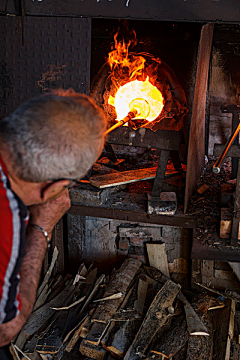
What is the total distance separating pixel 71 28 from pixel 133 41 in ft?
4.58

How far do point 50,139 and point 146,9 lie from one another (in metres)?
2.29

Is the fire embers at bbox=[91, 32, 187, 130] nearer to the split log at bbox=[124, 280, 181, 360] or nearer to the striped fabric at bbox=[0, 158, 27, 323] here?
the split log at bbox=[124, 280, 181, 360]

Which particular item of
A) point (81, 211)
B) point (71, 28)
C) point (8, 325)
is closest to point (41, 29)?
point (71, 28)

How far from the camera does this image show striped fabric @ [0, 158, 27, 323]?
4.16ft

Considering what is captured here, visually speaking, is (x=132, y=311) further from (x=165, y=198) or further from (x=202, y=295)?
(x=165, y=198)

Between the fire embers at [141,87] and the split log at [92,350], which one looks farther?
the fire embers at [141,87]

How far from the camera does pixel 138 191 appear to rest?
389 centimetres

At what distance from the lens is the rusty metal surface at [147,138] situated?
340 centimetres

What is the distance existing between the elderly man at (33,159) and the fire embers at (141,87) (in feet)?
10.0

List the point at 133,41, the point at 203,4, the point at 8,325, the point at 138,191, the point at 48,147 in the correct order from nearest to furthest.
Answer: the point at 48,147 → the point at 8,325 → the point at 203,4 → the point at 138,191 → the point at 133,41

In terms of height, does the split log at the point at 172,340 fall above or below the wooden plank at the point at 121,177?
below

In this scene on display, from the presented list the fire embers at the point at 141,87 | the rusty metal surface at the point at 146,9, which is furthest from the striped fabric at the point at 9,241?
the fire embers at the point at 141,87

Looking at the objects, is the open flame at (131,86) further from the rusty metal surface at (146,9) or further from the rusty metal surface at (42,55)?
the rusty metal surface at (146,9)

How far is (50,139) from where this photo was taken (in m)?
1.26
